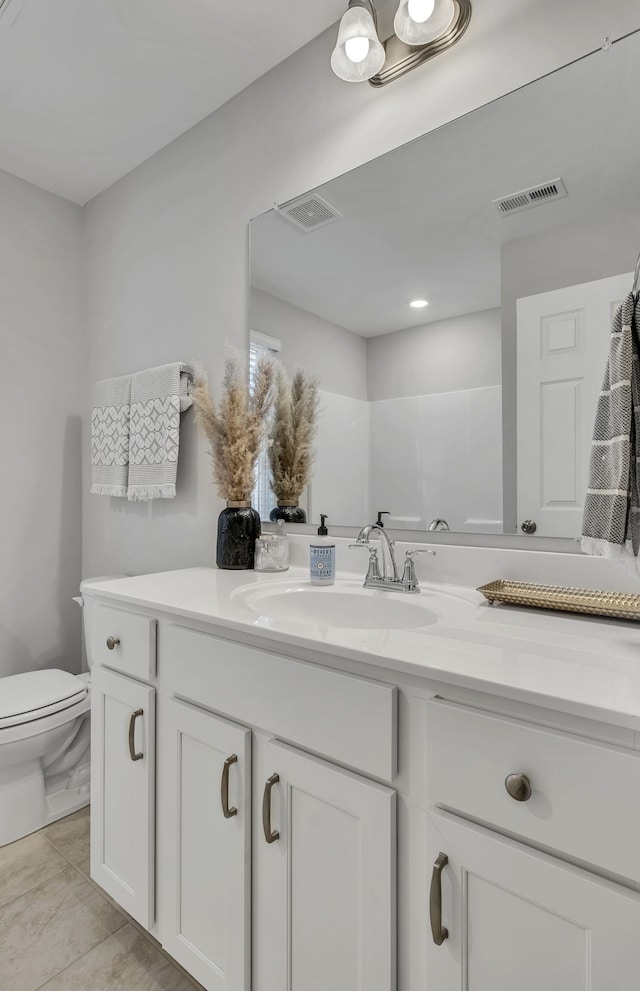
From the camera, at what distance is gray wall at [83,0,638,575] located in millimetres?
1197

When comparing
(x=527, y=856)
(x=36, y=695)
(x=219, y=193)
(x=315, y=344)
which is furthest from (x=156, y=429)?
(x=527, y=856)

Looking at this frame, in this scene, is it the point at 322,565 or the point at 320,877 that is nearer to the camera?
the point at 320,877

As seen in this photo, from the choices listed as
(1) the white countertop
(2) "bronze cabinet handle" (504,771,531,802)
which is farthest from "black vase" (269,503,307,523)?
(2) "bronze cabinet handle" (504,771,531,802)

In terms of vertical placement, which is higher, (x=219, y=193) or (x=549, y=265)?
(x=219, y=193)

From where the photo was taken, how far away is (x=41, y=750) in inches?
67.3

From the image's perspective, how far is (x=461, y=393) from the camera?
1295 millimetres

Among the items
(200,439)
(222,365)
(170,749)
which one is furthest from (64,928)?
(222,365)

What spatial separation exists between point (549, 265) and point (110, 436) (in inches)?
66.7

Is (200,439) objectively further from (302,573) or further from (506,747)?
(506,747)

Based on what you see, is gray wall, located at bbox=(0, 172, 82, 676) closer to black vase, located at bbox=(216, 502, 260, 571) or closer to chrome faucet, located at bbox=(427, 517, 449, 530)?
black vase, located at bbox=(216, 502, 260, 571)

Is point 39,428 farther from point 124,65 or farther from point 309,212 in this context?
point 309,212

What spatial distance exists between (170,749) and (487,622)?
29.1 inches

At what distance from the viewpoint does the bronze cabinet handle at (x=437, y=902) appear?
71cm

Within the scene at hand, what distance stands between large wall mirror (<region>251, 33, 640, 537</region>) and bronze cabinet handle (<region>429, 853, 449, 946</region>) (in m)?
0.70
